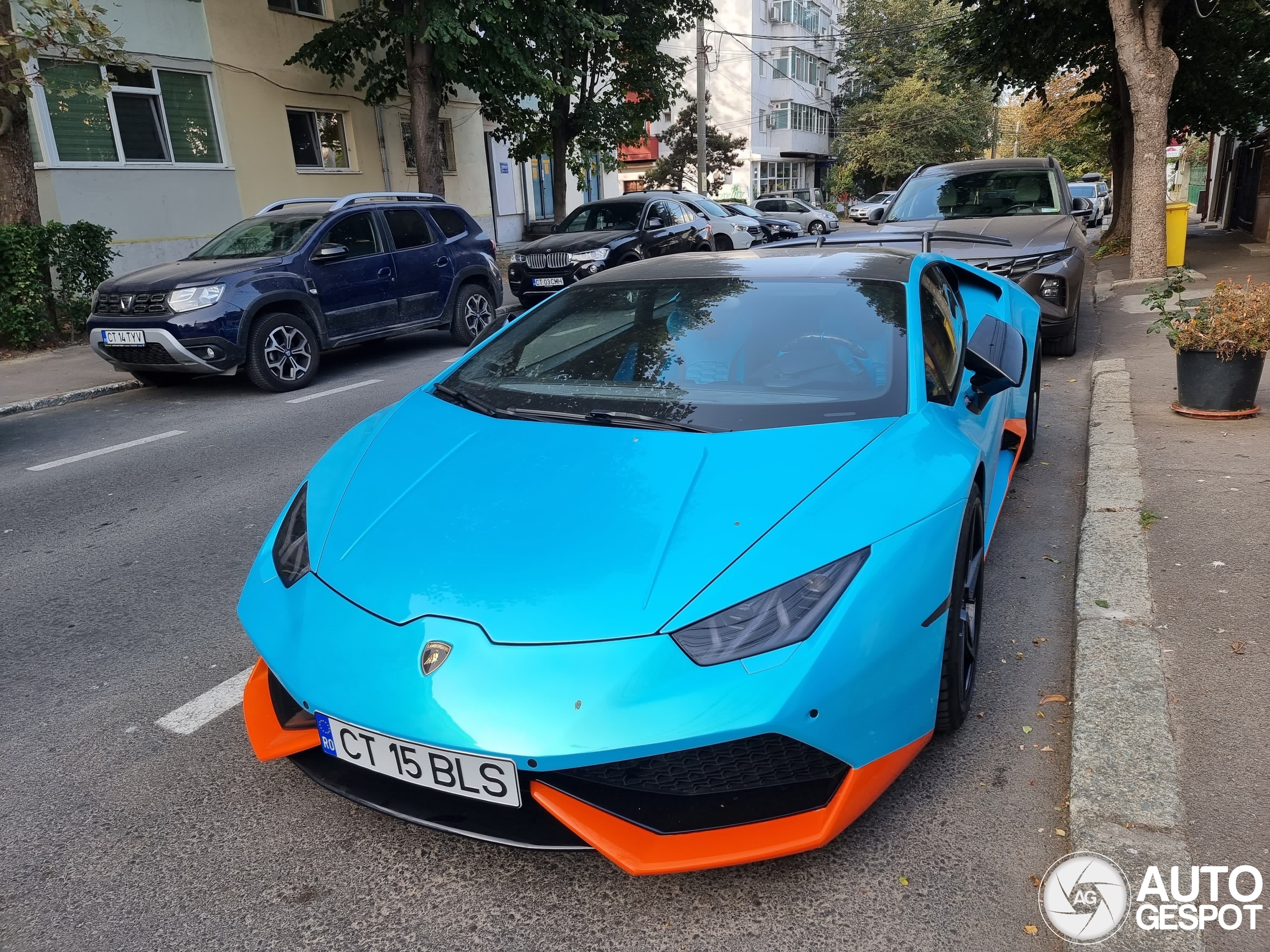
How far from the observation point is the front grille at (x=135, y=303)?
320 inches

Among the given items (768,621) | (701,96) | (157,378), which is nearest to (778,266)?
(768,621)

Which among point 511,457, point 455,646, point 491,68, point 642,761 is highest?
point 491,68

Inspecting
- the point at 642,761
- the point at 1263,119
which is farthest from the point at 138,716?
the point at 1263,119

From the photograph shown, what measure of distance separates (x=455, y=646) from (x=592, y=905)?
2.33 ft

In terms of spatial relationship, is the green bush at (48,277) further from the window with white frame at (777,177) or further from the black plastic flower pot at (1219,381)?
the window with white frame at (777,177)

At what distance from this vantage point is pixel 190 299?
809 cm

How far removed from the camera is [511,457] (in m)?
2.67

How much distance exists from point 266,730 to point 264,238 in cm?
811

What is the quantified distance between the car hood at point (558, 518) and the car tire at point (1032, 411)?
9.62 ft

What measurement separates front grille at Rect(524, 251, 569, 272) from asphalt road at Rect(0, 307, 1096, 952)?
9.47m

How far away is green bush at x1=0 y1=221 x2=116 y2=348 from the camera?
10359 millimetres

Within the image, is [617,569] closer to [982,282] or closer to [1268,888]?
[1268,888]

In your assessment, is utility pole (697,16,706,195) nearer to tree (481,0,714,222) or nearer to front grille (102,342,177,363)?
tree (481,0,714,222)


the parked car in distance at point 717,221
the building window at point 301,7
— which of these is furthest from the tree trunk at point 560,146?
the building window at point 301,7
